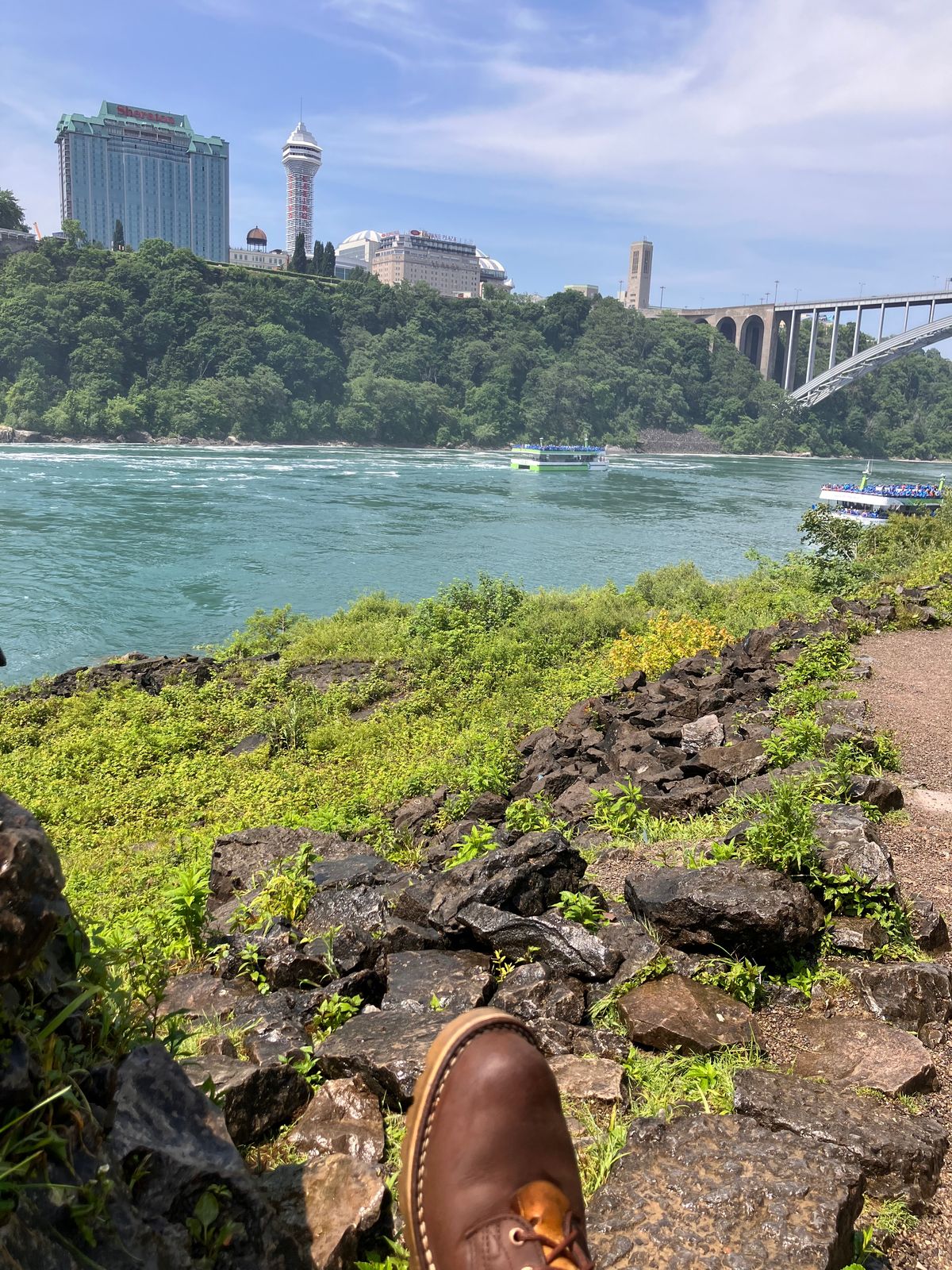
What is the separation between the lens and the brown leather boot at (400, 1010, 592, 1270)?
5.42 feet

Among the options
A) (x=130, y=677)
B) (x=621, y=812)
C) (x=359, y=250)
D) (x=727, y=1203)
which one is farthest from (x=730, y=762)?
(x=359, y=250)

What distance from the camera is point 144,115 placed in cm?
15300

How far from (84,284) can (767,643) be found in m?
63.9

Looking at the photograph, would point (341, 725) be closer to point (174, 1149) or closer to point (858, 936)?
point (858, 936)

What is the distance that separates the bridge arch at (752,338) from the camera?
93812mm

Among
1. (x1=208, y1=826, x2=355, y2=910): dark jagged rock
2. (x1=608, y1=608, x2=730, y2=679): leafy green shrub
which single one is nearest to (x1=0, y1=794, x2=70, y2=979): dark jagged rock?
(x1=208, y1=826, x2=355, y2=910): dark jagged rock

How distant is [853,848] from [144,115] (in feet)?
595

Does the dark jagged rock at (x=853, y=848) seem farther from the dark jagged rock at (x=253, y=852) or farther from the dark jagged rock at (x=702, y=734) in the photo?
the dark jagged rock at (x=253, y=852)

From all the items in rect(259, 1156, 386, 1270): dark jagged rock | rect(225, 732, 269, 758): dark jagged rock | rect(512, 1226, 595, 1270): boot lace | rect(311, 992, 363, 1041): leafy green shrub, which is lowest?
rect(225, 732, 269, 758): dark jagged rock

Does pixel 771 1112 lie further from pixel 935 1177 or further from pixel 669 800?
pixel 669 800

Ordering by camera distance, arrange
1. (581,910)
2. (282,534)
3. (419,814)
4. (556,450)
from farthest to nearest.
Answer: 1. (556,450)
2. (282,534)
3. (419,814)
4. (581,910)

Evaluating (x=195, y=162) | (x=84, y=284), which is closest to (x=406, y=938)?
(x=84, y=284)

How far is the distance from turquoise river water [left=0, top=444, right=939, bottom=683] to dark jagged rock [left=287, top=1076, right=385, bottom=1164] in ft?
43.6

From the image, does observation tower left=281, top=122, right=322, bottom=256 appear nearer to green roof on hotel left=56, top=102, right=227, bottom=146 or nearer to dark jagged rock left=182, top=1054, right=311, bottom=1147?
green roof on hotel left=56, top=102, right=227, bottom=146
